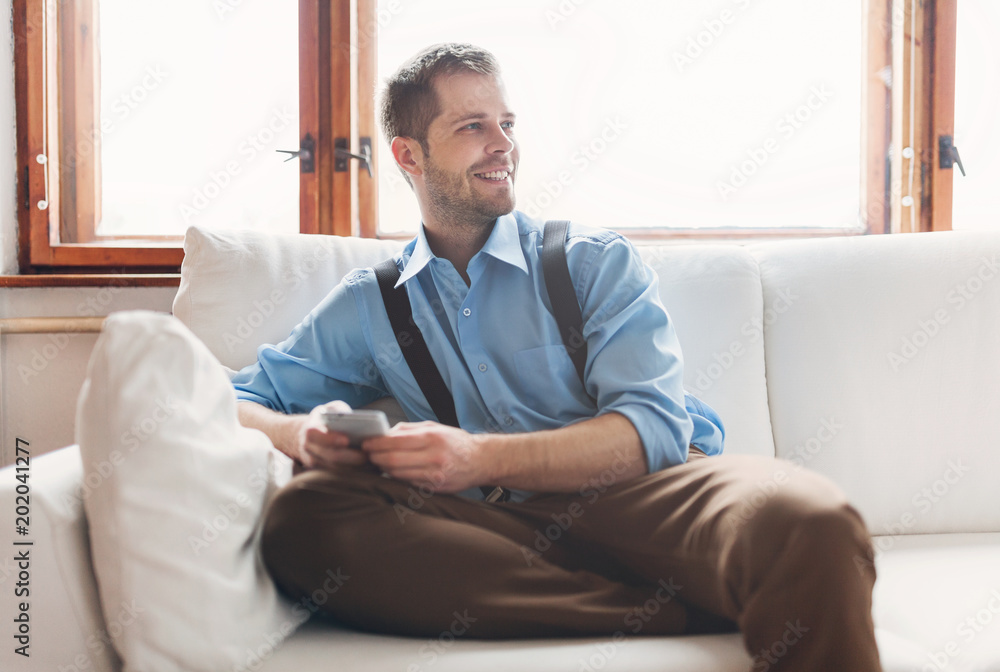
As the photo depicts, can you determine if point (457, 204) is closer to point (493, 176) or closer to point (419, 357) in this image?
point (493, 176)

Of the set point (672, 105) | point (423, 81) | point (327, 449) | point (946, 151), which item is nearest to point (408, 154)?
point (423, 81)

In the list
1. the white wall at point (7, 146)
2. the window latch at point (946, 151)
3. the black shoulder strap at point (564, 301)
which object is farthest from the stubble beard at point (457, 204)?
the window latch at point (946, 151)

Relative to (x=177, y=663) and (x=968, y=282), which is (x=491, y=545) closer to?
(x=177, y=663)

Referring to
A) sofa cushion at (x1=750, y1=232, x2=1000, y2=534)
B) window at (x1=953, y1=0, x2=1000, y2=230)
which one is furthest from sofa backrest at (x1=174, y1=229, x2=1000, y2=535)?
window at (x1=953, y1=0, x2=1000, y2=230)

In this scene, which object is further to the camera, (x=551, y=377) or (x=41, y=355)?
(x=41, y=355)

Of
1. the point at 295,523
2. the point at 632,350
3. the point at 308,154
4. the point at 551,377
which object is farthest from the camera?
the point at 308,154

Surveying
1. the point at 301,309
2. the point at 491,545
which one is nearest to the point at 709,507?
the point at 491,545

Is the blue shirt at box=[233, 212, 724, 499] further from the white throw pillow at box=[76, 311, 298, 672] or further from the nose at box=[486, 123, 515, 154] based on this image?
the white throw pillow at box=[76, 311, 298, 672]

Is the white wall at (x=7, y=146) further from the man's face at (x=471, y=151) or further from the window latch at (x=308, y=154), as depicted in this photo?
the man's face at (x=471, y=151)

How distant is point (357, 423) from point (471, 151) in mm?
685

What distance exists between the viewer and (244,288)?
4.51ft

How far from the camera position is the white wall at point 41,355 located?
68.2 inches

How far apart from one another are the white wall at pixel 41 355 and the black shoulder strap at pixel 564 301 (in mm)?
1075

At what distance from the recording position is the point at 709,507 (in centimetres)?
86
